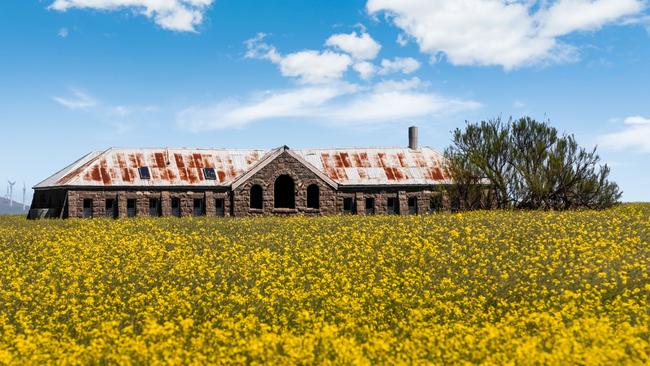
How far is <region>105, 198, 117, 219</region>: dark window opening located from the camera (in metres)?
41.2

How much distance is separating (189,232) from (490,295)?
1534 cm

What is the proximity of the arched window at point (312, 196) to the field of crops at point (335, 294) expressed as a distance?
49.9ft

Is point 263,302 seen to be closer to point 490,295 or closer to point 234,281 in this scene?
point 234,281

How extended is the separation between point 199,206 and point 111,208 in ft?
18.0

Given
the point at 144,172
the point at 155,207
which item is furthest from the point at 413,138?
the point at 144,172

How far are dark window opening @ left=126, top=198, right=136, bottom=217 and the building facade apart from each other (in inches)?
2.5

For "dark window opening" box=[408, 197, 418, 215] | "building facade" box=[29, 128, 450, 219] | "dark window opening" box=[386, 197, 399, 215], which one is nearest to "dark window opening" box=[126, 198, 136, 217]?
"building facade" box=[29, 128, 450, 219]

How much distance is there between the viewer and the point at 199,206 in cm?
4269

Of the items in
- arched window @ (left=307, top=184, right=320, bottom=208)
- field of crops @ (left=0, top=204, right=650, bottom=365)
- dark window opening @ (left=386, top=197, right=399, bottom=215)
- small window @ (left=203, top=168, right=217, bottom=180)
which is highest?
small window @ (left=203, top=168, right=217, bottom=180)

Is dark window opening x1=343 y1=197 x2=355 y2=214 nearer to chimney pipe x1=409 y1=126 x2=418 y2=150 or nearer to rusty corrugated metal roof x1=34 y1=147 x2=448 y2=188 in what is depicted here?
rusty corrugated metal roof x1=34 y1=147 x2=448 y2=188

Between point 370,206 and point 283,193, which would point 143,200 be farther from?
point 370,206

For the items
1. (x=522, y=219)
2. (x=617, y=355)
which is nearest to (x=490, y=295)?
(x=617, y=355)

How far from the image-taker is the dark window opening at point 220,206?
140 feet

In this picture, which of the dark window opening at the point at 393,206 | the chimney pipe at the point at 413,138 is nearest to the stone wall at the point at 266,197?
the dark window opening at the point at 393,206
